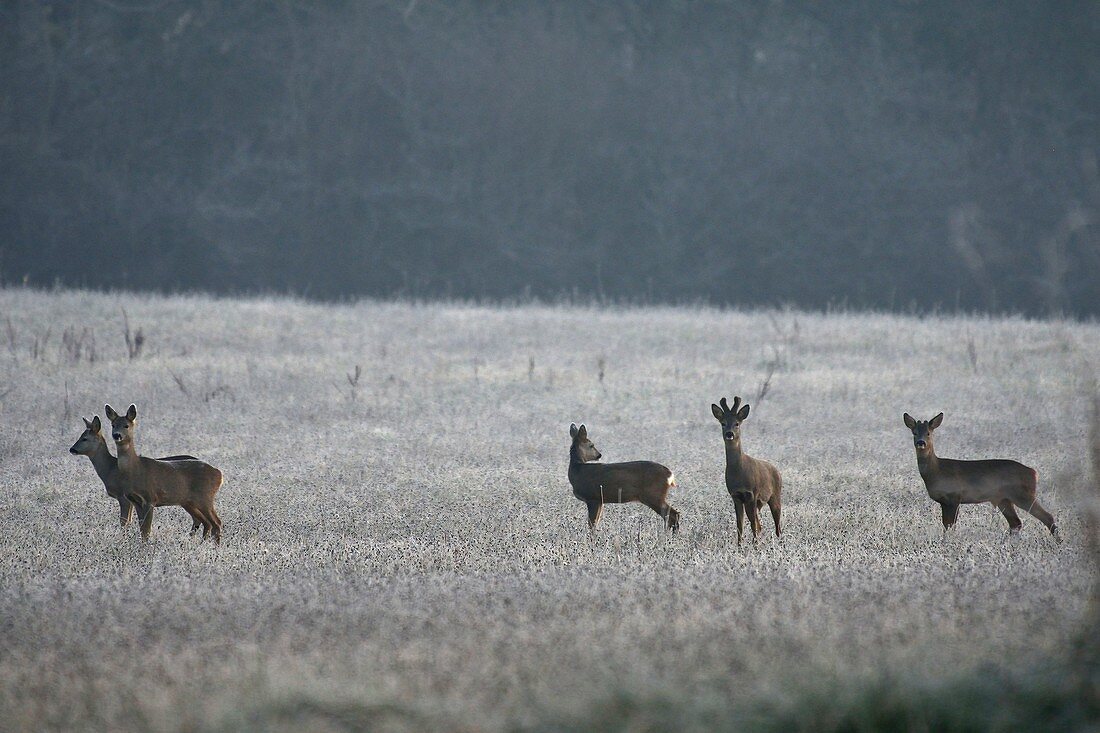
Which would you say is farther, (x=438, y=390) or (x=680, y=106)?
(x=680, y=106)

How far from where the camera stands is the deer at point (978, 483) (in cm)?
863

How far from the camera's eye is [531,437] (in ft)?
43.5

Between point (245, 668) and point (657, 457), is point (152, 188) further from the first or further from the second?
point (245, 668)

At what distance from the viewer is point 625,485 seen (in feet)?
29.5

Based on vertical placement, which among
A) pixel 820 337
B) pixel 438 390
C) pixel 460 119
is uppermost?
pixel 460 119

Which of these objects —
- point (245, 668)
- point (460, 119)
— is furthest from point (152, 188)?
point (245, 668)

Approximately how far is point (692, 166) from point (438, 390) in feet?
71.0

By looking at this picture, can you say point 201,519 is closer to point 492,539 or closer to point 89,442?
point 89,442

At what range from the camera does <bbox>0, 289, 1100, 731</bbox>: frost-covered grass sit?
5.46 metres

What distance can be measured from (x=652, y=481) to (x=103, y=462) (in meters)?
3.26

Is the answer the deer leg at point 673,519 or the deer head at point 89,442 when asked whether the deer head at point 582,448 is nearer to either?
the deer leg at point 673,519

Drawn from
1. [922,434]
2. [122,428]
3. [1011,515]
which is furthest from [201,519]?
[1011,515]

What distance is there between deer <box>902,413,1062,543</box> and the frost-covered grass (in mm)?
220

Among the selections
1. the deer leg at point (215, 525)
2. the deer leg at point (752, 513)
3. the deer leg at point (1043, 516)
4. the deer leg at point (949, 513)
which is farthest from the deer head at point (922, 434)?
the deer leg at point (215, 525)
